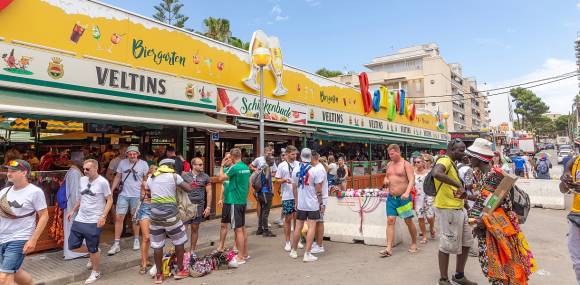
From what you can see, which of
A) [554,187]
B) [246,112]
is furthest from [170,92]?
[554,187]

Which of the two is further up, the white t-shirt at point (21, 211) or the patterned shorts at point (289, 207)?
the white t-shirt at point (21, 211)

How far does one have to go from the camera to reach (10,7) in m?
6.37

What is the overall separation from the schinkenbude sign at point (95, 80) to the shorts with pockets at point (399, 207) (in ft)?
18.7

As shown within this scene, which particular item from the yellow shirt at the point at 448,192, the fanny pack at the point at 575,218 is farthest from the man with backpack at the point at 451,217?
the fanny pack at the point at 575,218

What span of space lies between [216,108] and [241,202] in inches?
186

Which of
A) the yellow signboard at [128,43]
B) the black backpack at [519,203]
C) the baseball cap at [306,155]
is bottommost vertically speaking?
the black backpack at [519,203]

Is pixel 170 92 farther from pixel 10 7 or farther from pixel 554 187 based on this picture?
pixel 554 187

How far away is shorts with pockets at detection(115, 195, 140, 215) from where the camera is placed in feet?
21.7

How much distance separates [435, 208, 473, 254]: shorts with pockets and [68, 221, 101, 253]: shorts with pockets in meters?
4.51

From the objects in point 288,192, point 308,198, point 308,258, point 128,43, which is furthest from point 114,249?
point 128,43

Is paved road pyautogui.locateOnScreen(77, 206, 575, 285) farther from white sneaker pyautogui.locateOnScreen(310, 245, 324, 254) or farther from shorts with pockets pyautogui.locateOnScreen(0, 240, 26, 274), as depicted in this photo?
shorts with pockets pyautogui.locateOnScreen(0, 240, 26, 274)

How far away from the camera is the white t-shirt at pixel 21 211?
3.81 meters

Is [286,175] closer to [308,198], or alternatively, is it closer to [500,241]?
[308,198]

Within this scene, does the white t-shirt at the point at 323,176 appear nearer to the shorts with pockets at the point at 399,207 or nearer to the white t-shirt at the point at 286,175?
the shorts with pockets at the point at 399,207
